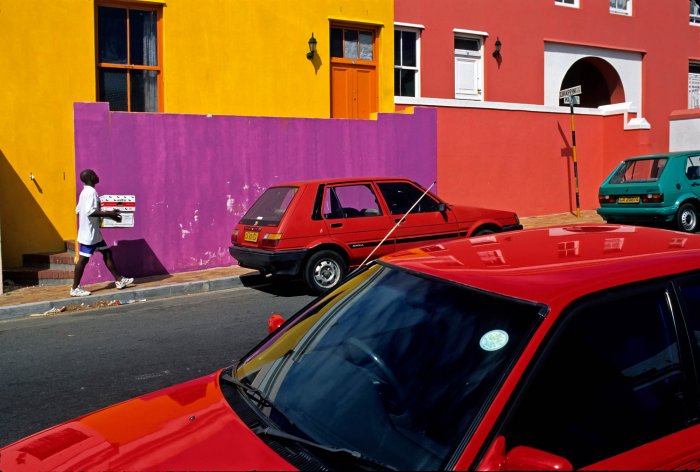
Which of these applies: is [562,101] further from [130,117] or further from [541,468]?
[541,468]

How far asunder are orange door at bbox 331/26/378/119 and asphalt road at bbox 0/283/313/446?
6418mm

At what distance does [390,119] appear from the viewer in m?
15.0

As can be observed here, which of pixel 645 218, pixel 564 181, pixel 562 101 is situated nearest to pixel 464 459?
pixel 645 218

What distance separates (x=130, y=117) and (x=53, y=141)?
1637mm

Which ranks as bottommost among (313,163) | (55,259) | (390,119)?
(55,259)

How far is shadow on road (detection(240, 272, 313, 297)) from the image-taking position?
33.3ft

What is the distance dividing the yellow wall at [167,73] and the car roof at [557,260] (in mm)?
11003

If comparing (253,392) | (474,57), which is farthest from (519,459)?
(474,57)

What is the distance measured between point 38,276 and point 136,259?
5.29 ft

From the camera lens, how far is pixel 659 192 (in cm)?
1362

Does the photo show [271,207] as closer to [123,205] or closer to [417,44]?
[123,205]

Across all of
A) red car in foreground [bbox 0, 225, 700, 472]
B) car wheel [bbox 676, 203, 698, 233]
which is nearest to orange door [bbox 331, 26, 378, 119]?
car wheel [bbox 676, 203, 698, 233]

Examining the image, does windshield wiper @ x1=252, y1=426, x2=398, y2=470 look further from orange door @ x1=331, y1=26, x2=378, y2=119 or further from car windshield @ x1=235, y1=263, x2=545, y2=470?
orange door @ x1=331, y1=26, x2=378, y2=119

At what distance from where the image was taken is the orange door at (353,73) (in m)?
15.3
